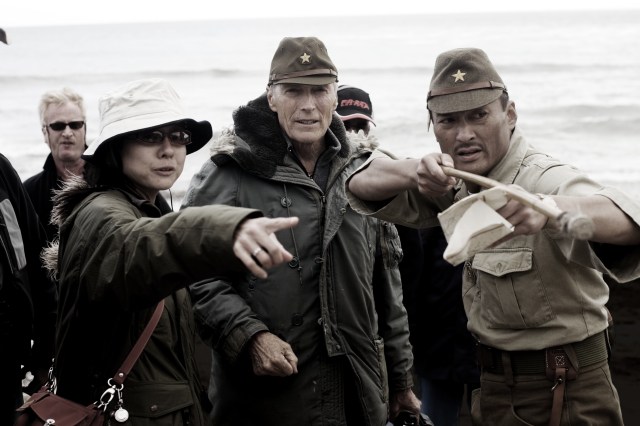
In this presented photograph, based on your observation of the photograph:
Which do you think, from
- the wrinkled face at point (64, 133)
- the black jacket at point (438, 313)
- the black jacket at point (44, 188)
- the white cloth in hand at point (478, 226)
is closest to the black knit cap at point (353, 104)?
the black jacket at point (438, 313)

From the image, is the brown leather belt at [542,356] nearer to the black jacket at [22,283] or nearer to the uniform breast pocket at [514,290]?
the uniform breast pocket at [514,290]

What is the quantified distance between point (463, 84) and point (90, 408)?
1847 mm

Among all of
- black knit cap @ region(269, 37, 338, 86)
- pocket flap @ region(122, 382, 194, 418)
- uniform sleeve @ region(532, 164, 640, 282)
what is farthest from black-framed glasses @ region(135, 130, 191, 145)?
uniform sleeve @ region(532, 164, 640, 282)

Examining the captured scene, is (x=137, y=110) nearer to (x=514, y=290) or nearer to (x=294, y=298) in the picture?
(x=294, y=298)

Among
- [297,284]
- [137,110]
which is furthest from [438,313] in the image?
[137,110]

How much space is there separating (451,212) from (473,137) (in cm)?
87

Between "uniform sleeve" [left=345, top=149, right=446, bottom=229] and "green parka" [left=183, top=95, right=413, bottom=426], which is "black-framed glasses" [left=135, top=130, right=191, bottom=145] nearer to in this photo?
"green parka" [left=183, top=95, right=413, bottom=426]

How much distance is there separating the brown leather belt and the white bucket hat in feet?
5.14

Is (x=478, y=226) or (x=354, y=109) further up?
(x=478, y=226)

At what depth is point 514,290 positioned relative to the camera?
306 cm

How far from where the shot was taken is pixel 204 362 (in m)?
6.10

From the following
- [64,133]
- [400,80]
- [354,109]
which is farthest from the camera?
[400,80]

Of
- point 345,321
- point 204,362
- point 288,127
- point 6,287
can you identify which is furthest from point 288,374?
point 204,362

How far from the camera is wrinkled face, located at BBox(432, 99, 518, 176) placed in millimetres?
3184
